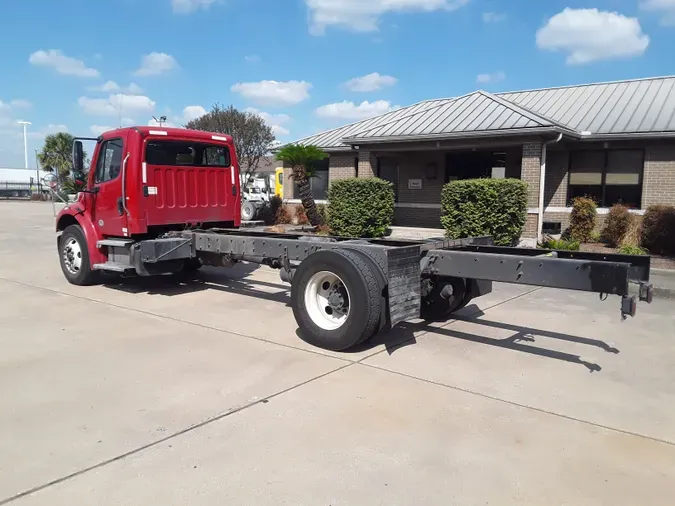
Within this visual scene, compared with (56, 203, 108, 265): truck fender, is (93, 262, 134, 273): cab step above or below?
below

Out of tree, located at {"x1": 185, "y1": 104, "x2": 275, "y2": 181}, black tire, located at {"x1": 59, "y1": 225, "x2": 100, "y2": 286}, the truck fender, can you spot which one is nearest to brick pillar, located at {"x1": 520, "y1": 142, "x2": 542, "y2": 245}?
the truck fender

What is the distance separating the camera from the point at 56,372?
5.31m

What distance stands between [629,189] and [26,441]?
17.5 metres

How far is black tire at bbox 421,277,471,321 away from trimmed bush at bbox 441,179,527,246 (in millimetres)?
7164

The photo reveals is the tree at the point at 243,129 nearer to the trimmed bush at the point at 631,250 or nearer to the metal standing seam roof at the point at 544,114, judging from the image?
the metal standing seam roof at the point at 544,114

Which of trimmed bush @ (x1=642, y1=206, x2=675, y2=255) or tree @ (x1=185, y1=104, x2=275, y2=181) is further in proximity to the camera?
tree @ (x1=185, y1=104, x2=275, y2=181)

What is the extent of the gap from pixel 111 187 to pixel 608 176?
14755 millimetres

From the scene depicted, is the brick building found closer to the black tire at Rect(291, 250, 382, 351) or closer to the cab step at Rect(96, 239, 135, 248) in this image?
the cab step at Rect(96, 239, 135, 248)

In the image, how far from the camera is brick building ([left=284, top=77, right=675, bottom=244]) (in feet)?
51.8

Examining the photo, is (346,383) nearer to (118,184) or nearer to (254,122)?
(118,184)

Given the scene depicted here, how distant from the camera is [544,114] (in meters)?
19.0

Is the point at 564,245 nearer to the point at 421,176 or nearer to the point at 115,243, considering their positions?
the point at 421,176

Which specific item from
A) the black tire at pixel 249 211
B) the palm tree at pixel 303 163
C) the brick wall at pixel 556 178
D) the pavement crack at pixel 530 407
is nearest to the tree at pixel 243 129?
the black tire at pixel 249 211

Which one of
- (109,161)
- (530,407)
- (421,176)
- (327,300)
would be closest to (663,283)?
(530,407)
